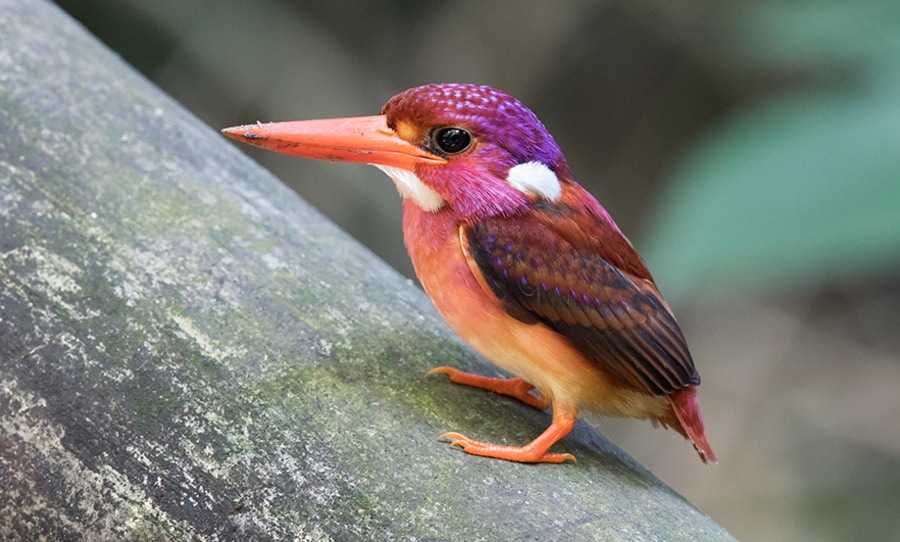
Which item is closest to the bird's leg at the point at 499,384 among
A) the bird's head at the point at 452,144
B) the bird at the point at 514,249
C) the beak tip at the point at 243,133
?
the bird at the point at 514,249

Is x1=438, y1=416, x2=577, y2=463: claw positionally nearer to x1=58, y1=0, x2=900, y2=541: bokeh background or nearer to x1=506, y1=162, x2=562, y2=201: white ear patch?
x1=506, y1=162, x2=562, y2=201: white ear patch

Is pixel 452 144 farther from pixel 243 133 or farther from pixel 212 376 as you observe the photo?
pixel 212 376

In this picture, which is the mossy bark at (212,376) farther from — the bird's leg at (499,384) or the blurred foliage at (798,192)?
the blurred foliage at (798,192)

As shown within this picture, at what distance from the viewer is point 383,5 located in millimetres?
4184

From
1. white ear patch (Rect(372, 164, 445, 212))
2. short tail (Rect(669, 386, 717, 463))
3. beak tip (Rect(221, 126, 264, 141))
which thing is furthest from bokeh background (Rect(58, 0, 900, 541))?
beak tip (Rect(221, 126, 264, 141))

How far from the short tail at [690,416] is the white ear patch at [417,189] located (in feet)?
1.60

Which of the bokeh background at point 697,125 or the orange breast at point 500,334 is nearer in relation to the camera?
the orange breast at point 500,334

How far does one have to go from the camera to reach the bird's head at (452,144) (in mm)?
1379

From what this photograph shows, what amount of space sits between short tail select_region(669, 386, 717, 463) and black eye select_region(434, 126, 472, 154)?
1.70 feet

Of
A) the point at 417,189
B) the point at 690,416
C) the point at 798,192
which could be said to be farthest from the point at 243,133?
the point at 798,192

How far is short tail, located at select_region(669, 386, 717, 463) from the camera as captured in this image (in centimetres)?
150

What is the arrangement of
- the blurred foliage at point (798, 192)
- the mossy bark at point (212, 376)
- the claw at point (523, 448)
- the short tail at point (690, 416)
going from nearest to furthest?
the mossy bark at point (212, 376)
the claw at point (523, 448)
the short tail at point (690, 416)
the blurred foliage at point (798, 192)

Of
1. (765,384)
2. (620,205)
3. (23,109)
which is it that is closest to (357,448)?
(23,109)

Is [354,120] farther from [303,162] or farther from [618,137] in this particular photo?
[618,137]
